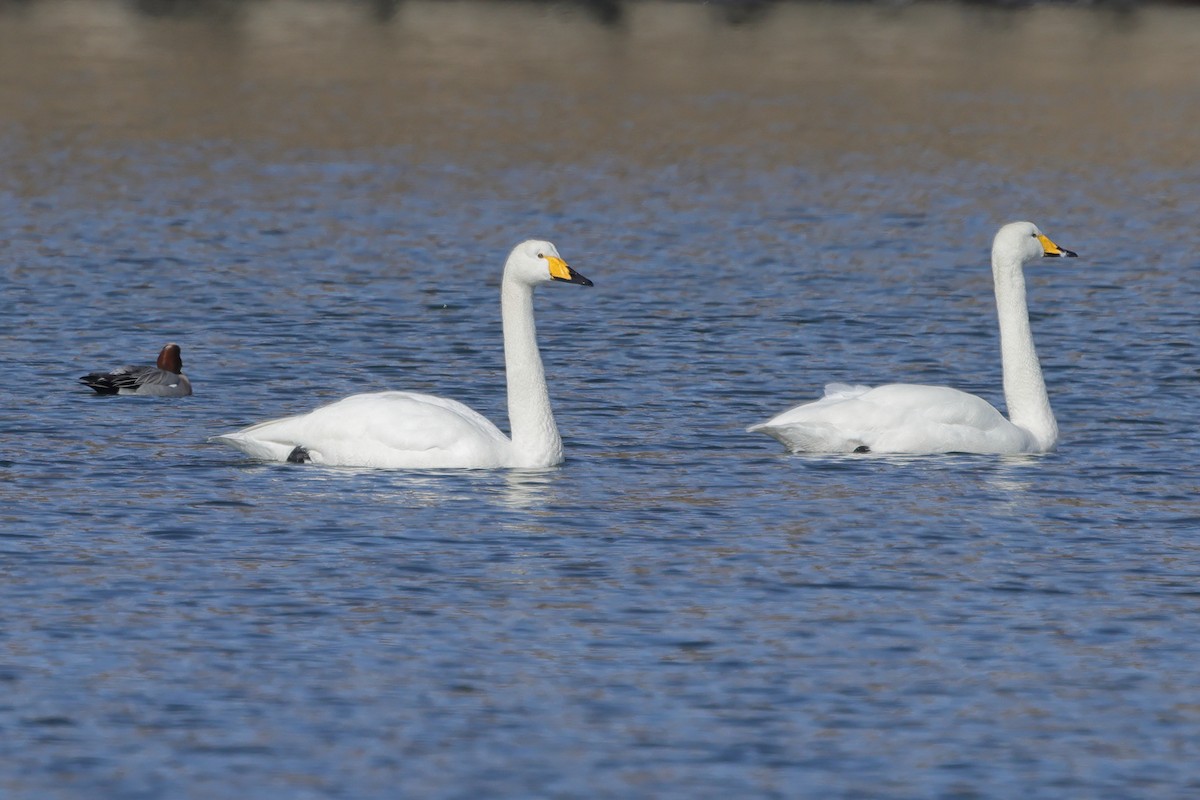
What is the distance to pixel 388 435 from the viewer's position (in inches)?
603

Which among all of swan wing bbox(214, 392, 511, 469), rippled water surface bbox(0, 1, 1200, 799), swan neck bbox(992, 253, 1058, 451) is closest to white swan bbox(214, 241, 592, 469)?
swan wing bbox(214, 392, 511, 469)

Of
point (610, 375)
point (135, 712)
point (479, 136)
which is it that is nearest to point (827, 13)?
point (479, 136)

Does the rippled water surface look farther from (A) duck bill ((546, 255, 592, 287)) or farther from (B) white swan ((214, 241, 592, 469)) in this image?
(A) duck bill ((546, 255, 592, 287))

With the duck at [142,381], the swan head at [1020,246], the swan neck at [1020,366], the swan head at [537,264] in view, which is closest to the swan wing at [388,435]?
the swan head at [537,264]

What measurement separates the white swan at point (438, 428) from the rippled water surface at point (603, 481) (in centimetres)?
21

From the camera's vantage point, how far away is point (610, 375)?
20.0 metres

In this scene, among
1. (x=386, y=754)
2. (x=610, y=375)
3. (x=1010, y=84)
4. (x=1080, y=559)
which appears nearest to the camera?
(x=386, y=754)

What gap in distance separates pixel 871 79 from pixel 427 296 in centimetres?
2533

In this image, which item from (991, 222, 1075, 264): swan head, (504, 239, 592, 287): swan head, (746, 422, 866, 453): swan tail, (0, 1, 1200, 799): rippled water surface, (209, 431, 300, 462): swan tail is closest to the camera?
(0, 1, 1200, 799): rippled water surface

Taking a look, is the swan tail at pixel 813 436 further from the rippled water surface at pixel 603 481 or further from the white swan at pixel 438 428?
the white swan at pixel 438 428

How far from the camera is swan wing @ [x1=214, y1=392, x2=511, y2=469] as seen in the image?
15.3 m

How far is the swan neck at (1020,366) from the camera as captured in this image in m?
16.8

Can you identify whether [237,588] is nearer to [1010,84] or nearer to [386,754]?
[386,754]

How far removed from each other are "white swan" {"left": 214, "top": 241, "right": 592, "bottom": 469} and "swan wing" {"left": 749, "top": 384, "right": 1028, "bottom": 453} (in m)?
1.52
